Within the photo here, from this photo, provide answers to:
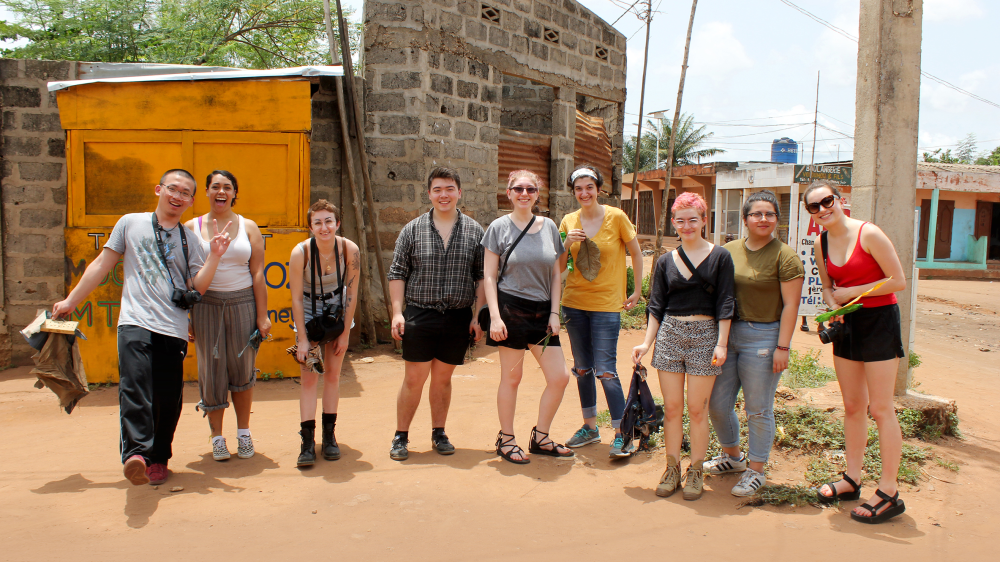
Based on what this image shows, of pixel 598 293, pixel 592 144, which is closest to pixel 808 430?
pixel 598 293

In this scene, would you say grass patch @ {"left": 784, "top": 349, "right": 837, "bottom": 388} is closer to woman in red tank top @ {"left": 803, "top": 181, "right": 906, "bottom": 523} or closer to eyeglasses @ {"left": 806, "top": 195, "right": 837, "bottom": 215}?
woman in red tank top @ {"left": 803, "top": 181, "right": 906, "bottom": 523}

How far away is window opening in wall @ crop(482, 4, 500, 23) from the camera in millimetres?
8008

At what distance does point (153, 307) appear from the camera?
3.65 m

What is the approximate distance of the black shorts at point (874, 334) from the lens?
344 cm

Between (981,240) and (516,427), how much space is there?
887 inches

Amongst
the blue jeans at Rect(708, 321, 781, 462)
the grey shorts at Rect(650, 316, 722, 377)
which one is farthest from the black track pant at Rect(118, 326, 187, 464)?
the blue jeans at Rect(708, 321, 781, 462)

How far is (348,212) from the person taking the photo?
7.51m

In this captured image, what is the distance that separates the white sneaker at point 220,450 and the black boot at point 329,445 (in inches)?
23.7

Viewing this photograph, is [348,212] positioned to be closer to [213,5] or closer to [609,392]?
[609,392]

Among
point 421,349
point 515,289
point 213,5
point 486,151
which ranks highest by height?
point 213,5

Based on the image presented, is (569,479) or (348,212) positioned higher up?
(348,212)

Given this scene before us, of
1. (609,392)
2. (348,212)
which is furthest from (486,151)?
(609,392)

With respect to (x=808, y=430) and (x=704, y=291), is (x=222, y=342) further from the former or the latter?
(x=808, y=430)

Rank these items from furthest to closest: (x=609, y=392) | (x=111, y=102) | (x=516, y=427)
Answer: (x=111, y=102), (x=516, y=427), (x=609, y=392)
